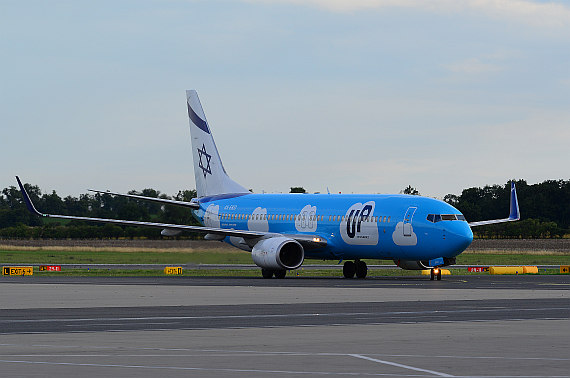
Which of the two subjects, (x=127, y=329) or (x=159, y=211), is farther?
(x=159, y=211)

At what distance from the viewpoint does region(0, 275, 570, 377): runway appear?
51.9 ft

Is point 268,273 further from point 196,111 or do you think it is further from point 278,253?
point 196,111

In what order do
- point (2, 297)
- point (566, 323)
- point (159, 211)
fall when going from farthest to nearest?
1. point (159, 211)
2. point (2, 297)
3. point (566, 323)

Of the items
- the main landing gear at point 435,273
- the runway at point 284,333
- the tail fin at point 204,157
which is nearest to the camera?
the runway at point 284,333

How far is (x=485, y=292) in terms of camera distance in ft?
125

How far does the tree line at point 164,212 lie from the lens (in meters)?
96.7

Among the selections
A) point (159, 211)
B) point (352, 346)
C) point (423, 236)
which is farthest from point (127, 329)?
point (159, 211)

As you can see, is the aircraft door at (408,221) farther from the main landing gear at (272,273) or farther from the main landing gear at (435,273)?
the main landing gear at (272,273)

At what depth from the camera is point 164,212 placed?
2950 inches

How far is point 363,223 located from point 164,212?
2361 centimetres

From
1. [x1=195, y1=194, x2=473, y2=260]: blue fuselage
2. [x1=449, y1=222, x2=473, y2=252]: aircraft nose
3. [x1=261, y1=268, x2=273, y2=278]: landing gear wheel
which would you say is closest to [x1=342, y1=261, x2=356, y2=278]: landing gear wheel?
[x1=195, y1=194, x2=473, y2=260]: blue fuselage

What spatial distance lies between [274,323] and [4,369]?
9.47 meters

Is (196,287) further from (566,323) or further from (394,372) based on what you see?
(394,372)

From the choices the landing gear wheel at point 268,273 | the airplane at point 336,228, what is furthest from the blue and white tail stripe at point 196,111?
the landing gear wheel at point 268,273
